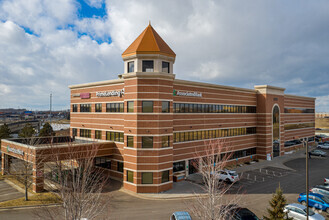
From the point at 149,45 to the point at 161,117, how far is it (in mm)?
9510

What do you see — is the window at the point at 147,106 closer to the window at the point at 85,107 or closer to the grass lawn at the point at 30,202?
the grass lawn at the point at 30,202

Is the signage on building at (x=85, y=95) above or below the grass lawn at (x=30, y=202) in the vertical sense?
above

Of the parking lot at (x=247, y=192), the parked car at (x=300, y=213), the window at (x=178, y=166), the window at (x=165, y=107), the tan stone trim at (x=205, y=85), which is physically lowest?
the parking lot at (x=247, y=192)

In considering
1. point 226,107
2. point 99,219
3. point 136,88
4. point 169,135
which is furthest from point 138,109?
point 226,107

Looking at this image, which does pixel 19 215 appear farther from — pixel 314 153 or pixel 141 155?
pixel 314 153

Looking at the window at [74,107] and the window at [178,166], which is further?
the window at [74,107]

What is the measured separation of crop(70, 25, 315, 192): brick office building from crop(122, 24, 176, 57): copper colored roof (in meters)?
0.13

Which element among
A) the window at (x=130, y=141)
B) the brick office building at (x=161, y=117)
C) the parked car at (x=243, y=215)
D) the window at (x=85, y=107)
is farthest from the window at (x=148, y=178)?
the window at (x=85, y=107)

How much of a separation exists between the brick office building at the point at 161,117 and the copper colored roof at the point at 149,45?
0.42 ft

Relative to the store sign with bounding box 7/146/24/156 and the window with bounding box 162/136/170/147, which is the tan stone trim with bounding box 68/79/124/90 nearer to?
the window with bounding box 162/136/170/147

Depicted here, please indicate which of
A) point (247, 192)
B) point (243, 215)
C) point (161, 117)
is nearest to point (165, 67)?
point (161, 117)

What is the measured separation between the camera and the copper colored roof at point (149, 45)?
2791cm

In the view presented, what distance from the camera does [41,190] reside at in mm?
27203

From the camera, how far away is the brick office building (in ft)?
90.9
